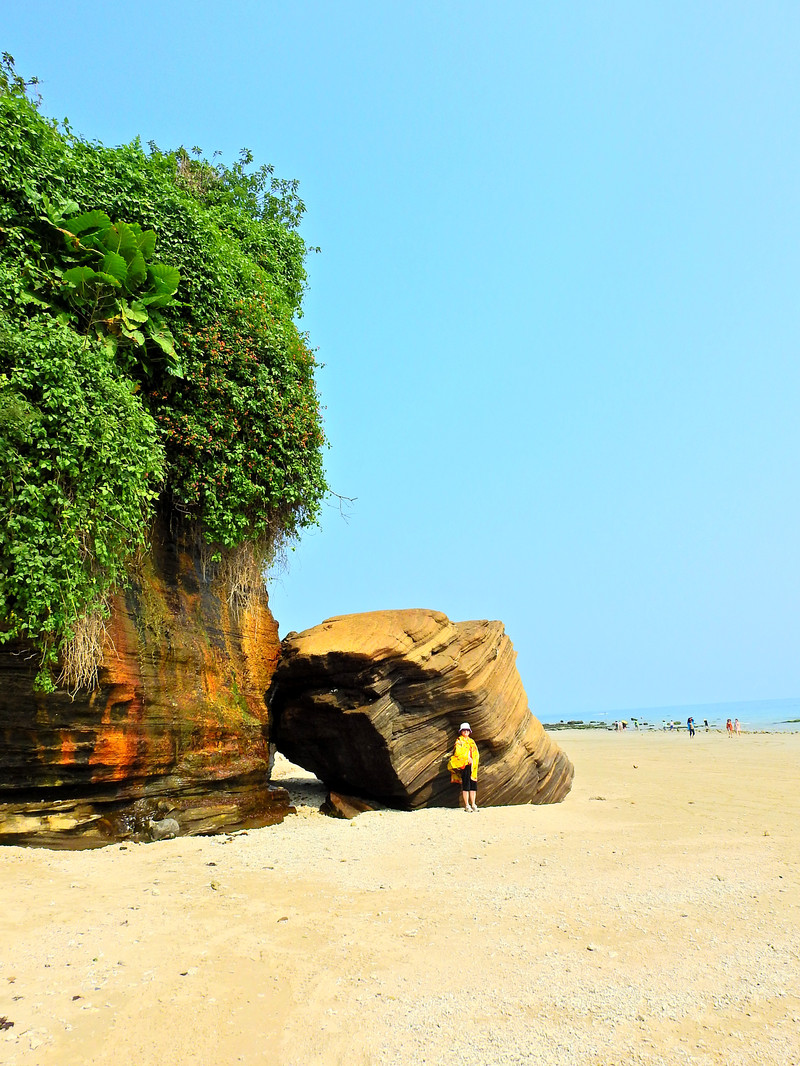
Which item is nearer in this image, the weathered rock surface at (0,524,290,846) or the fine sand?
the fine sand

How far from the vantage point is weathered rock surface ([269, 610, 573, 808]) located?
1078cm

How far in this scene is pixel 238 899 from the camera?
19.8 feet

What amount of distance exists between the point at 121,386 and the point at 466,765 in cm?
785

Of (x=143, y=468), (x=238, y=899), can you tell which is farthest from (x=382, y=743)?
(x=143, y=468)

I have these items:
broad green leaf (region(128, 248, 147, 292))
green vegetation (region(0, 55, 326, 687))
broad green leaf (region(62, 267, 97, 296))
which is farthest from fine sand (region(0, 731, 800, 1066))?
broad green leaf (region(128, 248, 147, 292))

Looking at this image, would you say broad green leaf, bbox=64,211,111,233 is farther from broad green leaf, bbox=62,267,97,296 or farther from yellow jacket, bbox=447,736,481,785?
yellow jacket, bbox=447,736,481,785

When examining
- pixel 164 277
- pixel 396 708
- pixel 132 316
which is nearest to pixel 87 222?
pixel 164 277

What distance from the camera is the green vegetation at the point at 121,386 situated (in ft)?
23.7

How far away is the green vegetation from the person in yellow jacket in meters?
4.45

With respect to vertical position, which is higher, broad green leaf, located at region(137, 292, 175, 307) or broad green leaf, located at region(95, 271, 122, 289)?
broad green leaf, located at region(137, 292, 175, 307)

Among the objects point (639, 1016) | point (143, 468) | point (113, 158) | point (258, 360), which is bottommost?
point (639, 1016)

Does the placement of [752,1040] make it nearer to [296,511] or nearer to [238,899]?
[238,899]

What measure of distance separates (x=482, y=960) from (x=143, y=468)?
623cm

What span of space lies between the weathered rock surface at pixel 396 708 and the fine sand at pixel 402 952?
2214 mm
